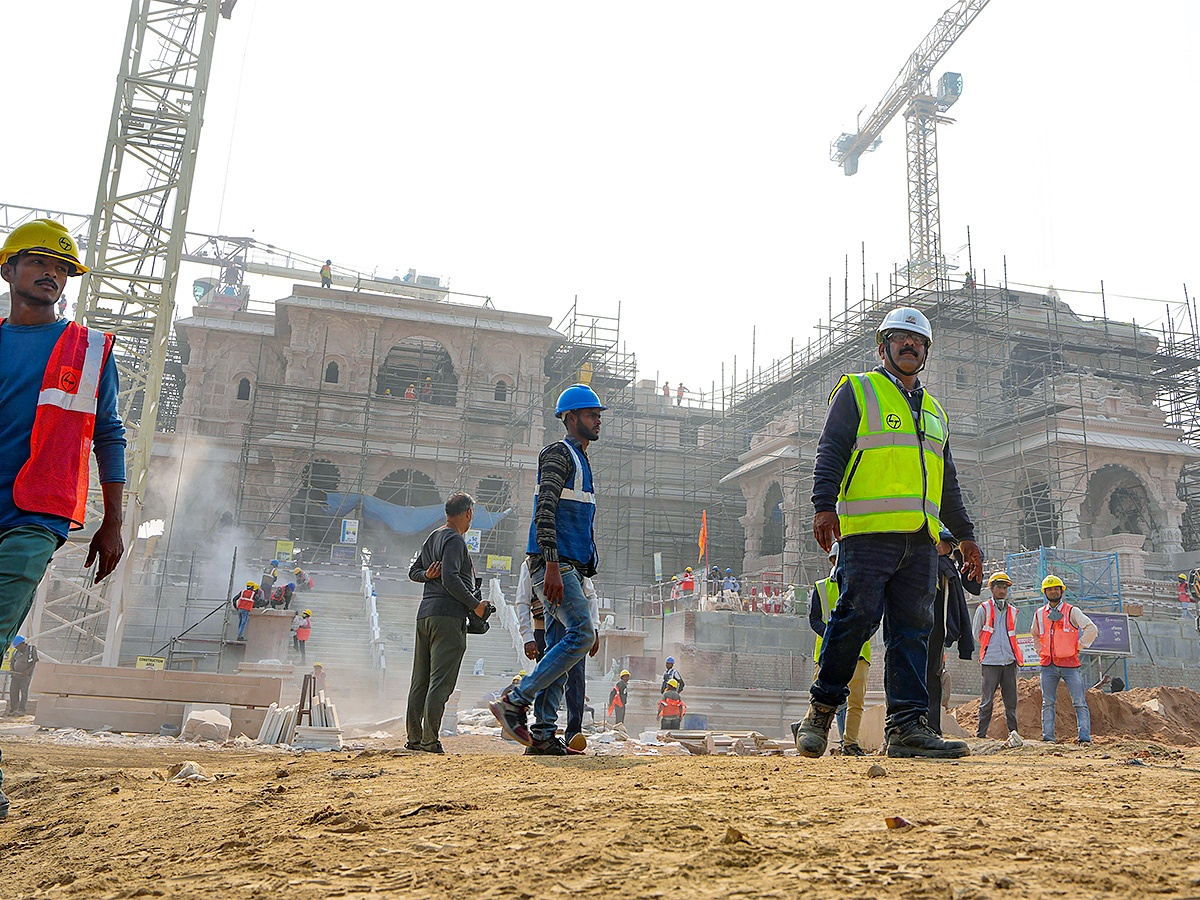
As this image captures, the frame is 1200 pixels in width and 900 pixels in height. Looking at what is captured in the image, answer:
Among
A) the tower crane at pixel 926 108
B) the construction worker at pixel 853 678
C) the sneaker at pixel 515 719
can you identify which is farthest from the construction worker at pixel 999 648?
the tower crane at pixel 926 108

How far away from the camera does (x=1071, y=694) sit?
9688mm

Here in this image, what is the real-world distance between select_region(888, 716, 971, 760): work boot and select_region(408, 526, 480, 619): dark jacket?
9.63 feet

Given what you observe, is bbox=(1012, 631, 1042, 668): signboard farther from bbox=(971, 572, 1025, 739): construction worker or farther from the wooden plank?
the wooden plank

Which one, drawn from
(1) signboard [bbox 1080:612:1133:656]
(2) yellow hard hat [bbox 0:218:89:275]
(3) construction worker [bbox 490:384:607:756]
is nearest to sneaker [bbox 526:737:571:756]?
(3) construction worker [bbox 490:384:607:756]

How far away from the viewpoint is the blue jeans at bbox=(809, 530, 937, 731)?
4.64m

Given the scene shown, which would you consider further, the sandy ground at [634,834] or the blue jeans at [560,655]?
the blue jeans at [560,655]

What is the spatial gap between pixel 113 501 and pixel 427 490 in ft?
105

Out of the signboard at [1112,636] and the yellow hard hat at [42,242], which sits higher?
the yellow hard hat at [42,242]

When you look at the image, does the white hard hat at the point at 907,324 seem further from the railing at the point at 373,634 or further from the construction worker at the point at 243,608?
the construction worker at the point at 243,608

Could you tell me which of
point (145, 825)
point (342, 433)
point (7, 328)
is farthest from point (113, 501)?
point (342, 433)

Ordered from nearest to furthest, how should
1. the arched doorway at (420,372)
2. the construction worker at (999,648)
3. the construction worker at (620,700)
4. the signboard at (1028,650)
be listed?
the construction worker at (999,648) < the signboard at (1028,650) < the construction worker at (620,700) < the arched doorway at (420,372)

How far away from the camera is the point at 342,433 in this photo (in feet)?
113

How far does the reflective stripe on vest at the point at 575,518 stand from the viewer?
5684 millimetres

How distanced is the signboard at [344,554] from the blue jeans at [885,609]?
24274 mm
